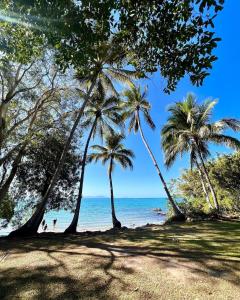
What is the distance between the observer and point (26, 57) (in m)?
5.02

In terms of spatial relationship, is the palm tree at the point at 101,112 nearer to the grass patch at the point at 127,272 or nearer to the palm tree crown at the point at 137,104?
the palm tree crown at the point at 137,104

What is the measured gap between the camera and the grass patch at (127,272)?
4.03 metres

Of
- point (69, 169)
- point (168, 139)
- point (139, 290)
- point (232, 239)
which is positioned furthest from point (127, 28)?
point (168, 139)

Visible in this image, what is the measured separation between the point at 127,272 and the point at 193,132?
46.3 feet

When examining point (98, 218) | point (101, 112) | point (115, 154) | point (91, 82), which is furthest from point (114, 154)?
point (98, 218)

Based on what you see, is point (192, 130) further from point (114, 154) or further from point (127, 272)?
point (127, 272)

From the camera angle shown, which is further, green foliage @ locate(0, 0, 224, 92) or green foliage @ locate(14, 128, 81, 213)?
green foliage @ locate(14, 128, 81, 213)

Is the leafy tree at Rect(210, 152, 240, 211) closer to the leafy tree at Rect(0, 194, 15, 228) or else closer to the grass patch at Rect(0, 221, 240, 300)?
the grass patch at Rect(0, 221, 240, 300)

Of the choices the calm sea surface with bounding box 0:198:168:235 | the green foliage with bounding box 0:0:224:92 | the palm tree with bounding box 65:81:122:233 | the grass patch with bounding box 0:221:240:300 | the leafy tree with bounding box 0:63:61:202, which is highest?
the palm tree with bounding box 65:81:122:233

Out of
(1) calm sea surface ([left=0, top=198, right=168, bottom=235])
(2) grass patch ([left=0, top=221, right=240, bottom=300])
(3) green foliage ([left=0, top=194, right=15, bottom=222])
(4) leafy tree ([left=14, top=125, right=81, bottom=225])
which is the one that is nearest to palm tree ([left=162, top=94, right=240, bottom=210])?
(4) leafy tree ([left=14, top=125, right=81, bottom=225])

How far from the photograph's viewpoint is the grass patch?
403 cm

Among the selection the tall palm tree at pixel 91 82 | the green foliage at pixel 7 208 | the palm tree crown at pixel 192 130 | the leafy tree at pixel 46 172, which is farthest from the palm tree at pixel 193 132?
the green foliage at pixel 7 208

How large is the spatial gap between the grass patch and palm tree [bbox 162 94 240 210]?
1055 centimetres

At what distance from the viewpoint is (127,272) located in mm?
4871
